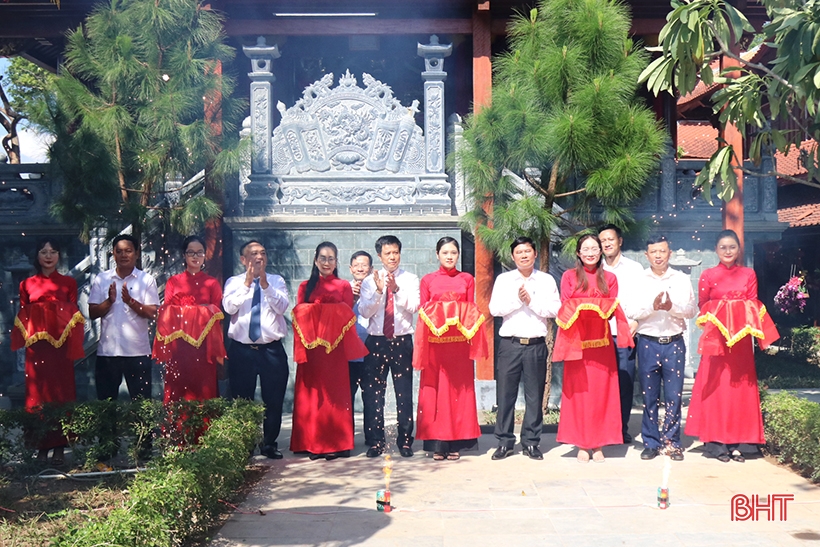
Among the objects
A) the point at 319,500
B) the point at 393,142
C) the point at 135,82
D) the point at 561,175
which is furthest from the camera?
the point at 393,142

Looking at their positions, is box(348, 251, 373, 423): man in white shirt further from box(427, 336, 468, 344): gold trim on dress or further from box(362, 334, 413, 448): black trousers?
box(427, 336, 468, 344): gold trim on dress

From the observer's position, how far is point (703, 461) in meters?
6.65

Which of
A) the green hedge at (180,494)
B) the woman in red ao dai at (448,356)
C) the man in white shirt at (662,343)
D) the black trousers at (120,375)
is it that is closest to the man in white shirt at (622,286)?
the man in white shirt at (662,343)

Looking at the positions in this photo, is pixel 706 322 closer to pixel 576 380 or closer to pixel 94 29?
pixel 576 380

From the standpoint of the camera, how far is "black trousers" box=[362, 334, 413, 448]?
7.04m

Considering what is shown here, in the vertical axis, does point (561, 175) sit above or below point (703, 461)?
above

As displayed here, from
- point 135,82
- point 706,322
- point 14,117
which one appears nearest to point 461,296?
point 706,322

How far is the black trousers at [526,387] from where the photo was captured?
6.83m

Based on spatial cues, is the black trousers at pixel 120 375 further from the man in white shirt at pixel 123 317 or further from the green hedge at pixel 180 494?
the green hedge at pixel 180 494

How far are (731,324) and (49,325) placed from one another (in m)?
5.38

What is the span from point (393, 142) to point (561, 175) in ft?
7.09

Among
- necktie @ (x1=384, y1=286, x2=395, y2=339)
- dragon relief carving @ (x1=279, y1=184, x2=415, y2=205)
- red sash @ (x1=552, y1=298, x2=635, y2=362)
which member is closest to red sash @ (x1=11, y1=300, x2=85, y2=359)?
necktie @ (x1=384, y1=286, x2=395, y2=339)

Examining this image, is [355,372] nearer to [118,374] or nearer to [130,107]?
[118,374]

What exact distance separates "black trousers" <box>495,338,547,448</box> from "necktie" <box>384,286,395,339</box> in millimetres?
932
